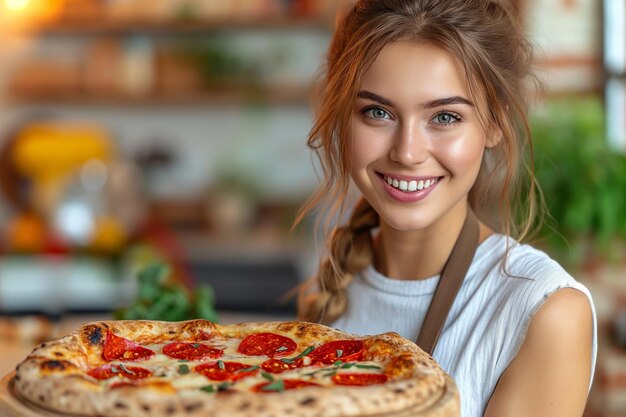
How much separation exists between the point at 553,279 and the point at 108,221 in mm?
4007

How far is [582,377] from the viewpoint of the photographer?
1511 millimetres

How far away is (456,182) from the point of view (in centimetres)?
156

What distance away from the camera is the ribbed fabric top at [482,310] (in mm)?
1543

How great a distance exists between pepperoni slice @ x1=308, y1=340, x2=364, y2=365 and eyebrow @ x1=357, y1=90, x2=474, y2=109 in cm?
40

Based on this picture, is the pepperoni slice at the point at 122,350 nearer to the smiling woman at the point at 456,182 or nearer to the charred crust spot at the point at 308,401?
the charred crust spot at the point at 308,401

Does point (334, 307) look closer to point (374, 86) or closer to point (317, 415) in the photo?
point (374, 86)

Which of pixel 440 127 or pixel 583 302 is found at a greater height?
pixel 440 127

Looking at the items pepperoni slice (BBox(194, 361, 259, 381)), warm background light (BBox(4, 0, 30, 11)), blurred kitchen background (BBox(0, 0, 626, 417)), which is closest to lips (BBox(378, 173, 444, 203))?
pepperoni slice (BBox(194, 361, 259, 381))

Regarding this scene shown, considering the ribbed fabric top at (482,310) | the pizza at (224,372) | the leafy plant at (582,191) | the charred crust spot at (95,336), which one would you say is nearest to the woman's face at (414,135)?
the ribbed fabric top at (482,310)

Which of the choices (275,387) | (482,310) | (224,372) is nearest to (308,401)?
(275,387)

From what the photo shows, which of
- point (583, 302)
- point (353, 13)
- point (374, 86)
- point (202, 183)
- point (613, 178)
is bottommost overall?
point (202, 183)

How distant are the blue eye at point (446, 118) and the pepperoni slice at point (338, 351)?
1.31 ft

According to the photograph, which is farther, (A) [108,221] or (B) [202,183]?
(B) [202,183]

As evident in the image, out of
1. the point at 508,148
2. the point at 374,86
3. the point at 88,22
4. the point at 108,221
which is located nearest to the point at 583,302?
the point at 508,148
